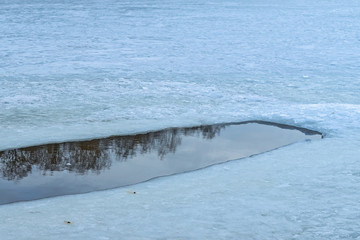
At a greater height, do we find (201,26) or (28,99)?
(201,26)

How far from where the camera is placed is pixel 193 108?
228 inches

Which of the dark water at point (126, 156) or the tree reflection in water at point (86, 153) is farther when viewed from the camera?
the tree reflection in water at point (86, 153)

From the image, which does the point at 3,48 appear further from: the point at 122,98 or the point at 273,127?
the point at 273,127

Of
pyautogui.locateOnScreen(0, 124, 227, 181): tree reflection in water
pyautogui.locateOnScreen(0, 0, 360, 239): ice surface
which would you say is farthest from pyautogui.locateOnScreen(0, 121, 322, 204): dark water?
pyautogui.locateOnScreen(0, 0, 360, 239): ice surface

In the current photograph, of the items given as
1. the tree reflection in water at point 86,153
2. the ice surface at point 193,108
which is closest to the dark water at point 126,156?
the tree reflection in water at point 86,153

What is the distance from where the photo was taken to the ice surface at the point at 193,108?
301cm

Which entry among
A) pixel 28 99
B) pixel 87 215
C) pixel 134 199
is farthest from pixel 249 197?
pixel 28 99

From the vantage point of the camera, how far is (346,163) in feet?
13.5

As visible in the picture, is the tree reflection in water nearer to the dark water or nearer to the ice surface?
the dark water

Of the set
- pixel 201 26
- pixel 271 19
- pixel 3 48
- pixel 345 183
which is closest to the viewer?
pixel 345 183

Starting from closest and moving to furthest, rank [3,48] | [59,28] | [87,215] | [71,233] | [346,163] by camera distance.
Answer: [71,233] < [87,215] < [346,163] < [3,48] < [59,28]

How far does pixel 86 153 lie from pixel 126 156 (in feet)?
1.13

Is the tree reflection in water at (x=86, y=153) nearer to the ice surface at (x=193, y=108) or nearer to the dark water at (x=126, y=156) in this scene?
the dark water at (x=126, y=156)

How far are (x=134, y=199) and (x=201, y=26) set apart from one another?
34.4 feet
